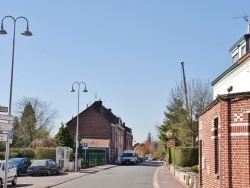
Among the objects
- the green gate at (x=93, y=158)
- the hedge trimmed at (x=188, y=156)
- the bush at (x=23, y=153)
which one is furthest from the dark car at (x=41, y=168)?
the bush at (x=23, y=153)

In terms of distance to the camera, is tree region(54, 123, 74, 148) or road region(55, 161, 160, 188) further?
tree region(54, 123, 74, 148)

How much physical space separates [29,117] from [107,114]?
20.1m

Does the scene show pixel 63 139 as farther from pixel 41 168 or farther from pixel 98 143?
pixel 41 168

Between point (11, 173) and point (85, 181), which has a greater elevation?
point (11, 173)

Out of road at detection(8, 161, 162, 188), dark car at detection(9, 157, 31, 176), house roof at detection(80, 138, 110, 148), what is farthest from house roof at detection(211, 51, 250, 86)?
house roof at detection(80, 138, 110, 148)

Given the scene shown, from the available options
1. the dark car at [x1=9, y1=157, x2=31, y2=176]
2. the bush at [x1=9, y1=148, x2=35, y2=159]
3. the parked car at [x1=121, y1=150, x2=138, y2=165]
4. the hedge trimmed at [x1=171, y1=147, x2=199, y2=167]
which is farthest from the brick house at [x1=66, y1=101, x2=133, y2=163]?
the dark car at [x1=9, y1=157, x2=31, y2=176]

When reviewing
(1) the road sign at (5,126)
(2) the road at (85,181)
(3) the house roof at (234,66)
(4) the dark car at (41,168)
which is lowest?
(2) the road at (85,181)

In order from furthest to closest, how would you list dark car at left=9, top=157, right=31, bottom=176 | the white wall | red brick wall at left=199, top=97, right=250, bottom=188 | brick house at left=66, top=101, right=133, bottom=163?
brick house at left=66, top=101, right=133, bottom=163 < dark car at left=9, top=157, right=31, bottom=176 < the white wall < red brick wall at left=199, top=97, right=250, bottom=188

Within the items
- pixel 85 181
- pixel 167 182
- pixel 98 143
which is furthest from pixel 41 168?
pixel 98 143

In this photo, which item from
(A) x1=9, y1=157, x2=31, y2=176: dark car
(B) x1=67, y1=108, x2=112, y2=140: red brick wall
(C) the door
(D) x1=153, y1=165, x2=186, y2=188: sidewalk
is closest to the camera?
(C) the door

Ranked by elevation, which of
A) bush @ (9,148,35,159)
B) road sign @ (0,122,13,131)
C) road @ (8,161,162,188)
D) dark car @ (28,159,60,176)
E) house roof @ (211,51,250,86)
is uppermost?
house roof @ (211,51,250,86)

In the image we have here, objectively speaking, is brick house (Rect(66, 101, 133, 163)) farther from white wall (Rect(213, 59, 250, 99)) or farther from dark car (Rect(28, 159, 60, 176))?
white wall (Rect(213, 59, 250, 99))

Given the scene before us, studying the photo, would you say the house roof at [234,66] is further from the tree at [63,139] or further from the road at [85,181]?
the tree at [63,139]

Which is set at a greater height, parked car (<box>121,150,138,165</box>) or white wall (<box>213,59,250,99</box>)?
white wall (<box>213,59,250,99</box>)
